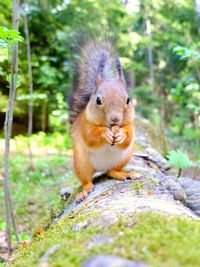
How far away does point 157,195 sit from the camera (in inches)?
106

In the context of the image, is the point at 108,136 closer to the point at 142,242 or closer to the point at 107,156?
the point at 107,156

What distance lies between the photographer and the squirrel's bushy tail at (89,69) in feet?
11.8

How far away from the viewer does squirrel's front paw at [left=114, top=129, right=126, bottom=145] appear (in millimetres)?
3104

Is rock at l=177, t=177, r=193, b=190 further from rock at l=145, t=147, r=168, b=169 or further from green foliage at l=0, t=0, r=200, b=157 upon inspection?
green foliage at l=0, t=0, r=200, b=157

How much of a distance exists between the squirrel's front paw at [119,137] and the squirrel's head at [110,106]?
0.26 ft

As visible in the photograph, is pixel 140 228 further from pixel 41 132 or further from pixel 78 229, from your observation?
pixel 41 132

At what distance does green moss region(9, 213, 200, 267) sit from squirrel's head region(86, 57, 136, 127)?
1.32 metres

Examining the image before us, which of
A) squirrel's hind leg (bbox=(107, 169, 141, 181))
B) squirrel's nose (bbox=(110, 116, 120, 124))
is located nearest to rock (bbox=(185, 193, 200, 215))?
squirrel's hind leg (bbox=(107, 169, 141, 181))

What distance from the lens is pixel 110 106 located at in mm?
3146

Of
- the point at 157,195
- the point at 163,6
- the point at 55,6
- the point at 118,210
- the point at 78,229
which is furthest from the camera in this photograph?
the point at 163,6

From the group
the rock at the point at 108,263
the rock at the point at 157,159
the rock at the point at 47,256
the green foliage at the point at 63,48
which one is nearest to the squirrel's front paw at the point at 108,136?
the rock at the point at 47,256

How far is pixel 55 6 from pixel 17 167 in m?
4.02

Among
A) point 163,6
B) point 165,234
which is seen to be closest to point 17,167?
point 165,234

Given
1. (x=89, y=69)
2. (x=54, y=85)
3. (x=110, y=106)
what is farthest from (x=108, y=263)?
(x=54, y=85)
